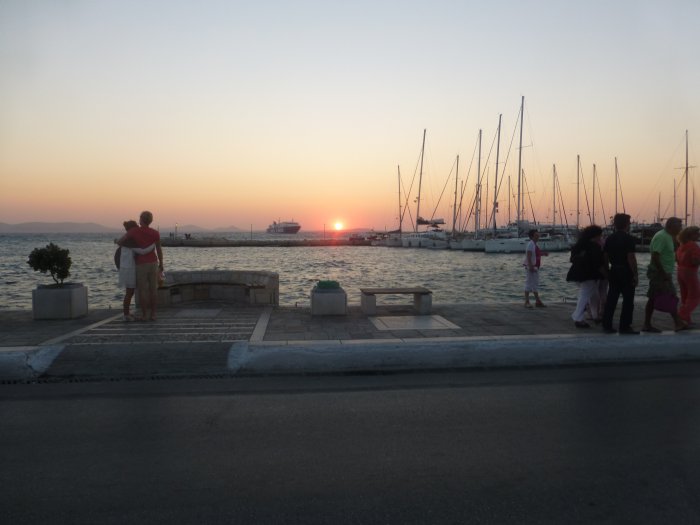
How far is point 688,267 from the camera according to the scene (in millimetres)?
8055

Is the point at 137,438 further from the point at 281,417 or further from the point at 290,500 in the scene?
the point at 290,500

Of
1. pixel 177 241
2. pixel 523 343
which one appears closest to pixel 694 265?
pixel 523 343

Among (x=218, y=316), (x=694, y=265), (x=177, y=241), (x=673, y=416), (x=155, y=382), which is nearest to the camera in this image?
(x=673, y=416)

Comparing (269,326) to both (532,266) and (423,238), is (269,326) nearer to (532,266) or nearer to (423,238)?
(532,266)

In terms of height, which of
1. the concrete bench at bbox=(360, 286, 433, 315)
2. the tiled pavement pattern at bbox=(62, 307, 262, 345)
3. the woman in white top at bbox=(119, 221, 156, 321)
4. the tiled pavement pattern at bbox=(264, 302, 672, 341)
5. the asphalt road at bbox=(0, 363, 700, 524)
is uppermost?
the woman in white top at bbox=(119, 221, 156, 321)

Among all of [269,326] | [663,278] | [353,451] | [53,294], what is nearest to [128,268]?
[53,294]

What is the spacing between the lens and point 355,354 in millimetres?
6703

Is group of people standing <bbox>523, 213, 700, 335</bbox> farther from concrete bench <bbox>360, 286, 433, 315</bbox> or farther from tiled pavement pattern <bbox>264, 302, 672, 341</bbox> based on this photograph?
concrete bench <bbox>360, 286, 433, 315</bbox>

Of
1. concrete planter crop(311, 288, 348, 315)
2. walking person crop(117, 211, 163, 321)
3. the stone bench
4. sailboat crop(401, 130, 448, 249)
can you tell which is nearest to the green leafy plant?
walking person crop(117, 211, 163, 321)

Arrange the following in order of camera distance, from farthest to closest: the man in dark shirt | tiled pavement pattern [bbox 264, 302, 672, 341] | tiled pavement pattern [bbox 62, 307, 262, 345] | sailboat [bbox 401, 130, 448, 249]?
1. sailboat [bbox 401, 130, 448, 249]
2. tiled pavement pattern [bbox 264, 302, 672, 341]
3. the man in dark shirt
4. tiled pavement pattern [bbox 62, 307, 262, 345]

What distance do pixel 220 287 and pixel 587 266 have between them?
7.55 m

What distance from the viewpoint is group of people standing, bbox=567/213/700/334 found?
7.73m

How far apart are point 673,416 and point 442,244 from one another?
3247 inches

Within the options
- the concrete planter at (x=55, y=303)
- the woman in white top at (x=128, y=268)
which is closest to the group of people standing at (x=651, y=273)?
the woman in white top at (x=128, y=268)
